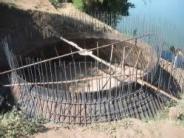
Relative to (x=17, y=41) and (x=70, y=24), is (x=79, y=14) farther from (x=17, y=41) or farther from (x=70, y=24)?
(x=17, y=41)

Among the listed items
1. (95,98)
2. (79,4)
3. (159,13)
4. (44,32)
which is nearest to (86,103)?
(95,98)

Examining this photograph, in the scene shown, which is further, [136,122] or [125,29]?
[125,29]

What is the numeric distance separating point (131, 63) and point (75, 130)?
12.3ft

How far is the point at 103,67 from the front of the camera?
11.7m

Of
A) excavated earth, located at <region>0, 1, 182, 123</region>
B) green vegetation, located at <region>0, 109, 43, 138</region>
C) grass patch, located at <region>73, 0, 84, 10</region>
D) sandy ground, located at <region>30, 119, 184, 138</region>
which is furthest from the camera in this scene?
grass patch, located at <region>73, 0, 84, 10</region>

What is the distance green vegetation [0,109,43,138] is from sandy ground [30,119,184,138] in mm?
200

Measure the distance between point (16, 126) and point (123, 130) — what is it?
84.9 inches

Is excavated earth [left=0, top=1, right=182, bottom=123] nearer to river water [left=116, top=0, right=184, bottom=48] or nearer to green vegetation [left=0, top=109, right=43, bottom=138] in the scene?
river water [left=116, top=0, right=184, bottom=48]

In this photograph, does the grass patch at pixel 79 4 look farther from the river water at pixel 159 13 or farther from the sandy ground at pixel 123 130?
the sandy ground at pixel 123 130

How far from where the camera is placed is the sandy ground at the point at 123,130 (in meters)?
8.05

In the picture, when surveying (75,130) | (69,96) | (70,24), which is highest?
(70,24)

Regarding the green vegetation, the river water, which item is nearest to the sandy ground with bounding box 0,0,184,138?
the green vegetation

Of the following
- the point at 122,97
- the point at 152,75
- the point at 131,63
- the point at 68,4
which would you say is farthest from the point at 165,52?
the point at 68,4

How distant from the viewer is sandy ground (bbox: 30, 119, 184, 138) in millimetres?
8055
